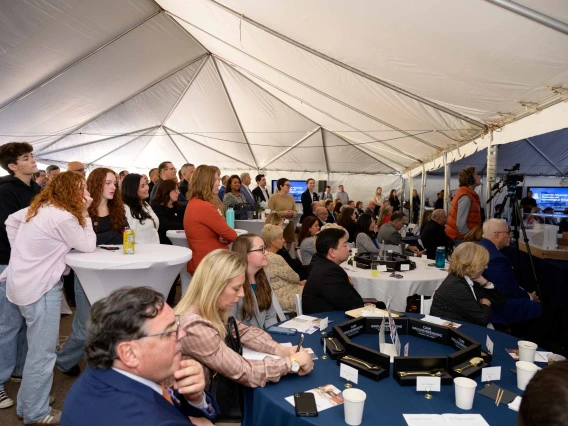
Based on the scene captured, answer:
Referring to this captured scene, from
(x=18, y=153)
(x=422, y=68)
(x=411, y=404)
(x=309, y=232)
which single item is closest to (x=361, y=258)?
(x=309, y=232)

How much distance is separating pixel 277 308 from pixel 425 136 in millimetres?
6076

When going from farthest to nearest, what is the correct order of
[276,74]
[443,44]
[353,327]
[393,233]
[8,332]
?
[276,74] → [393,233] → [443,44] → [8,332] → [353,327]

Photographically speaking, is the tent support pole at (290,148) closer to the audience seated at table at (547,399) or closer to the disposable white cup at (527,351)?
the disposable white cup at (527,351)

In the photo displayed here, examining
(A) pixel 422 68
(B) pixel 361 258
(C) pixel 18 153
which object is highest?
(A) pixel 422 68

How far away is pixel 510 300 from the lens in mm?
3139

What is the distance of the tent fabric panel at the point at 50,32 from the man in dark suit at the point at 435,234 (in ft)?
18.7

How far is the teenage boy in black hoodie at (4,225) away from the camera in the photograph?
2.68 m

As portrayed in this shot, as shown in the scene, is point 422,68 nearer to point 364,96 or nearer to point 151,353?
point 364,96

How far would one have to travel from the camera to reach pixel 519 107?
4285 mm

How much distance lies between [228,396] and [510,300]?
2.35m

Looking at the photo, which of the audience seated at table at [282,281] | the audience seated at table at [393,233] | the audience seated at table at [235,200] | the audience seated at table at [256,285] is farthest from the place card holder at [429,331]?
the audience seated at table at [235,200]

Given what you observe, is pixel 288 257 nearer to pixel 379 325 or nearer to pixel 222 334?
pixel 379 325

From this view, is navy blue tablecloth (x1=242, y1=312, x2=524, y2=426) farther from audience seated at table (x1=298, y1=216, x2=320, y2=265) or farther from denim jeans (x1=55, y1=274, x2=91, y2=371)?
audience seated at table (x1=298, y1=216, x2=320, y2=265)

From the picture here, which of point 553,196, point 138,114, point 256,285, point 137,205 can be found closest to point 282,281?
point 256,285
